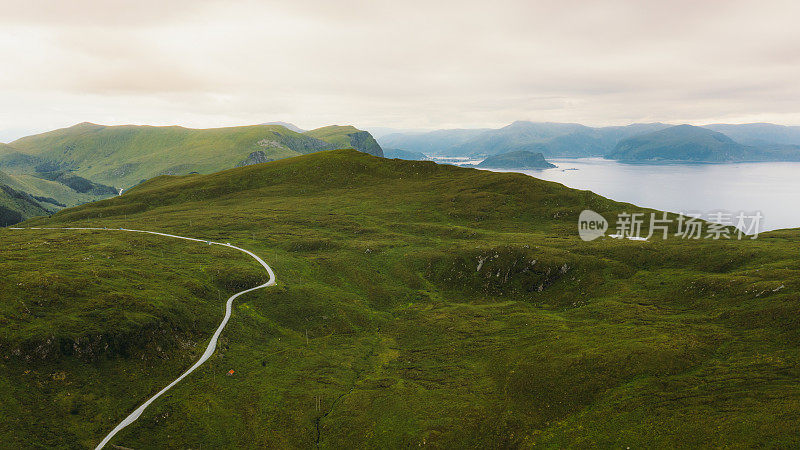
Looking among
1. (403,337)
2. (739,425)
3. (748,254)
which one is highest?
(748,254)

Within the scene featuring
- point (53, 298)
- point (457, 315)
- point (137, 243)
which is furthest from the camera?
point (137, 243)

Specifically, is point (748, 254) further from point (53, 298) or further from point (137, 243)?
point (137, 243)

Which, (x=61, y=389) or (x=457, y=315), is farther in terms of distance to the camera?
(x=457, y=315)

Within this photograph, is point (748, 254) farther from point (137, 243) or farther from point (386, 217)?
point (137, 243)

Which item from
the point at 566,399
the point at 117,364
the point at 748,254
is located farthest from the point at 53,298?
the point at 748,254

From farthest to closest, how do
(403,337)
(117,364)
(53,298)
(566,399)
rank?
(403,337) → (53,298) → (117,364) → (566,399)

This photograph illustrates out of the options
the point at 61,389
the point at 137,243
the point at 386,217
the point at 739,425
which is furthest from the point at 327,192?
the point at 739,425

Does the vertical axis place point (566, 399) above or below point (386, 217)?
below
